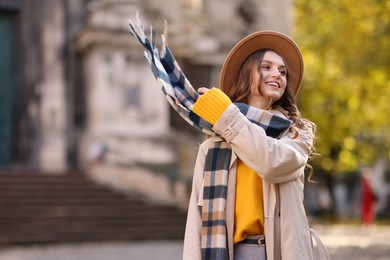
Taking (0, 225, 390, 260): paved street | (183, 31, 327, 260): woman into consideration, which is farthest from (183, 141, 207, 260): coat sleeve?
(0, 225, 390, 260): paved street

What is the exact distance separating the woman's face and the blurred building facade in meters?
14.3

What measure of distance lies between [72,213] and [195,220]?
43.0ft

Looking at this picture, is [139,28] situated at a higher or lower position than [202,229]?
higher

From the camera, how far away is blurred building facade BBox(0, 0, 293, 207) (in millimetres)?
19109

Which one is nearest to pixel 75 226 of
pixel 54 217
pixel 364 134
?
pixel 54 217

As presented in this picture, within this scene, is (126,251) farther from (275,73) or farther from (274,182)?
(274,182)

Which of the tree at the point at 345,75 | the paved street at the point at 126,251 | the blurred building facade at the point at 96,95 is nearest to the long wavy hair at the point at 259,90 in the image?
the paved street at the point at 126,251

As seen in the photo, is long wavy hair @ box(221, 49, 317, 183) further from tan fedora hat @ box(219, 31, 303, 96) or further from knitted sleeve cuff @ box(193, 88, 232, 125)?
knitted sleeve cuff @ box(193, 88, 232, 125)

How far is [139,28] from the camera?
12.9ft

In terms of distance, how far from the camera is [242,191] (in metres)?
3.79

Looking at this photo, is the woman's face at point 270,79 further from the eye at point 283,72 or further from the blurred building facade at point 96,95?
the blurred building facade at point 96,95

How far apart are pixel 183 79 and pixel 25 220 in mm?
12507

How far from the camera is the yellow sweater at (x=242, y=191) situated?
12.2 ft

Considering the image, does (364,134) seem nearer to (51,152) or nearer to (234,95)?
(51,152)
